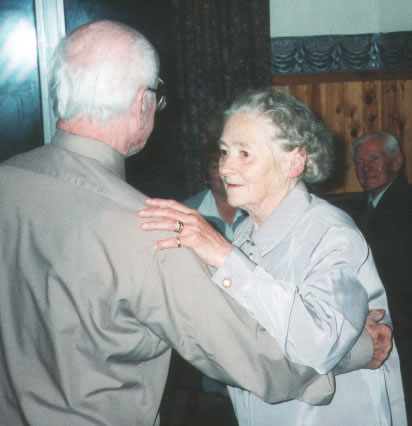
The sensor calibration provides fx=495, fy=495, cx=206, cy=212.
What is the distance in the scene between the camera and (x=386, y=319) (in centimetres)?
139

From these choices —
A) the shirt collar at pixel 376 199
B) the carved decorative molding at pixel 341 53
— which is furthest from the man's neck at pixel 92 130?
the carved decorative molding at pixel 341 53

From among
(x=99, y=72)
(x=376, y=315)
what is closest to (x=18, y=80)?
(x=99, y=72)

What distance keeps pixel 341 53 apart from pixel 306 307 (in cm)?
364

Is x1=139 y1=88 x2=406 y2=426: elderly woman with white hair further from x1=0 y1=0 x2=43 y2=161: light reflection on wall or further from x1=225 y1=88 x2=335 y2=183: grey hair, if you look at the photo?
x1=0 y1=0 x2=43 y2=161: light reflection on wall

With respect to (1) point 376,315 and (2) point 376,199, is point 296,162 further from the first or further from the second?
(2) point 376,199

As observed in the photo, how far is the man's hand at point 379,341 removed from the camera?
130 cm

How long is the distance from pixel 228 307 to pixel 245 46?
11.0 feet

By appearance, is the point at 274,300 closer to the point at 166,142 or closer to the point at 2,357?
the point at 2,357

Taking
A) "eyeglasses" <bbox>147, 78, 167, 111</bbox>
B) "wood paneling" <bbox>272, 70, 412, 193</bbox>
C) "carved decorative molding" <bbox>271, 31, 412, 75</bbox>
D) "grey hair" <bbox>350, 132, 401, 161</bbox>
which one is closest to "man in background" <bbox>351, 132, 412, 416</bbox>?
"grey hair" <bbox>350, 132, 401, 161</bbox>

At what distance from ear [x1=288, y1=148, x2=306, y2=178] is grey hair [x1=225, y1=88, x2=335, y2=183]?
14 mm

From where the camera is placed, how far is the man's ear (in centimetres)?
110

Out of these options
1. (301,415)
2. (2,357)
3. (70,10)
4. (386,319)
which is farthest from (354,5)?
(2,357)

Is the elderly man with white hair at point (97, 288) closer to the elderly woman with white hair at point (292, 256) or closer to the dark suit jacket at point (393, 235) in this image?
the elderly woman with white hair at point (292, 256)

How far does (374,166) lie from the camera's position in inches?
141
